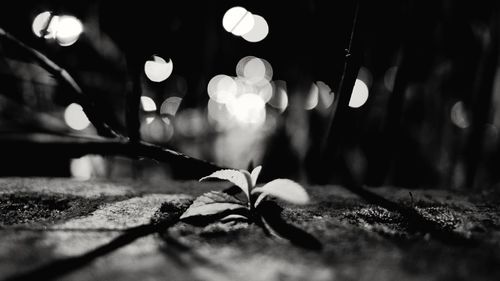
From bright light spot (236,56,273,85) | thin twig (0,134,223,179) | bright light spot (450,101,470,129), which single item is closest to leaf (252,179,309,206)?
thin twig (0,134,223,179)

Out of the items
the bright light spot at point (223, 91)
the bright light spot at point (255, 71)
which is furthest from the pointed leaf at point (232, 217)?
the bright light spot at point (255, 71)

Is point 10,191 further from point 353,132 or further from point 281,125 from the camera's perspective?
point 353,132

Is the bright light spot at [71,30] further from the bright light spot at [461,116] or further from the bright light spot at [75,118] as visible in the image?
the bright light spot at [461,116]

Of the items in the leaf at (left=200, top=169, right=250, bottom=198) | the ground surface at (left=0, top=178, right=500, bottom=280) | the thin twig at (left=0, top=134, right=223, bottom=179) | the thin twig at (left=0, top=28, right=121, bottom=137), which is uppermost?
the thin twig at (left=0, top=28, right=121, bottom=137)

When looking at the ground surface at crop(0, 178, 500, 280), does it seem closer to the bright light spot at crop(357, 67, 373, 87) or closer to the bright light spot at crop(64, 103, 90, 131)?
the bright light spot at crop(357, 67, 373, 87)

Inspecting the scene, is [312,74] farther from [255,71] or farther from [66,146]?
[255,71]

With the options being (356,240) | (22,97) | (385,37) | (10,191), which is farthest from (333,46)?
(22,97)
